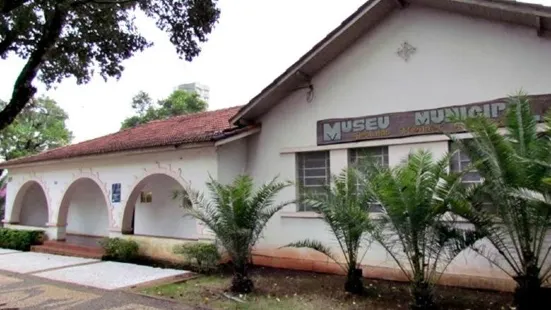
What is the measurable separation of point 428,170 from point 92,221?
15.5 m

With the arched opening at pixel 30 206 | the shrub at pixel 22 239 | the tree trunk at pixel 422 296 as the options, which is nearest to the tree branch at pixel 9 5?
the tree trunk at pixel 422 296

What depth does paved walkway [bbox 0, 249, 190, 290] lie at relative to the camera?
9.62 meters

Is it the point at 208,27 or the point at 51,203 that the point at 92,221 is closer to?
the point at 51,203

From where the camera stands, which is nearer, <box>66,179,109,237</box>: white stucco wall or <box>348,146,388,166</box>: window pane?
<box>348,146,388,166</box>: window pane

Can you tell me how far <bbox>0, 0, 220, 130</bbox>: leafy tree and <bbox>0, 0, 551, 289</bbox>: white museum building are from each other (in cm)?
282

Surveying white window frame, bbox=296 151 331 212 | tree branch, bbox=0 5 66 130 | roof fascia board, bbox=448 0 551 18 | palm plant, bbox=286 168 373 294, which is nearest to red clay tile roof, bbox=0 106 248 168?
white window frame, bbox=296 151 331 212

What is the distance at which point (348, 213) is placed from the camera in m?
7.61

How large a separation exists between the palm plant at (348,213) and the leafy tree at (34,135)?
21466 millimetres

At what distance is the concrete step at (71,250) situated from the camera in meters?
13.1

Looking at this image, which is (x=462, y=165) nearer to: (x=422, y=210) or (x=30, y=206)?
(x=422, y=210)

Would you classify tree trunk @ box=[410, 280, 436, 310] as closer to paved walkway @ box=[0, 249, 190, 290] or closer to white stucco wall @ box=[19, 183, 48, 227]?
paved walkway @ box=[0, 249, 190, 290]

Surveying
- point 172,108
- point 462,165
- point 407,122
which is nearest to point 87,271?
point 407,122

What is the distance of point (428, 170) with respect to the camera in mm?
6883

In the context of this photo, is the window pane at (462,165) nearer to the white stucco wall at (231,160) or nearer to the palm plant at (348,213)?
the palm plant at (348,213)
